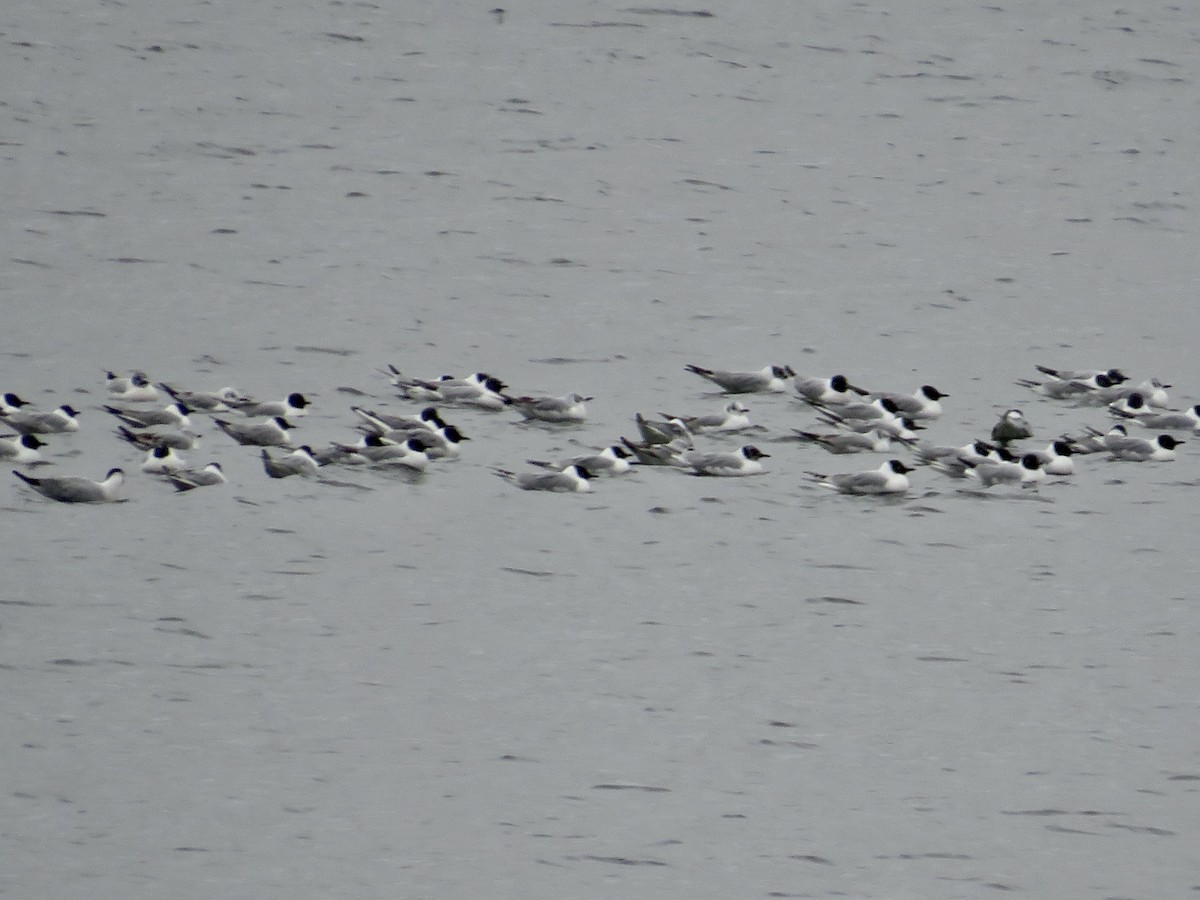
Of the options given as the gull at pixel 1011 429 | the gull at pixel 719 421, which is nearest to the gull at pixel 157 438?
the gull at pixel 719 421

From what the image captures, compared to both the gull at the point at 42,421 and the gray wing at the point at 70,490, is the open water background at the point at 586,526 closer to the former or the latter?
the gray wing at the point at 70,490

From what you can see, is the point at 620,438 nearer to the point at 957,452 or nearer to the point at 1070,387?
the point at 957,452

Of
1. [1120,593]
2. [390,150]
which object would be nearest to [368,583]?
[1120,593]

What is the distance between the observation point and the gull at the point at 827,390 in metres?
20.9

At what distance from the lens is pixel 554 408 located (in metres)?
20.0

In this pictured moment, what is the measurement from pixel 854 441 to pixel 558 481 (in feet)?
11.6

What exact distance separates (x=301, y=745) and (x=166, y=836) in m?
1.35

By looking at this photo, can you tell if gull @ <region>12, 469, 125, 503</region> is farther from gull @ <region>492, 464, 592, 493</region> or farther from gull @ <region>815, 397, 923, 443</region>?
gull @ <region>815, 397, 923, 443</region>

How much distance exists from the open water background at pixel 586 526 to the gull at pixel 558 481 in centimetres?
30

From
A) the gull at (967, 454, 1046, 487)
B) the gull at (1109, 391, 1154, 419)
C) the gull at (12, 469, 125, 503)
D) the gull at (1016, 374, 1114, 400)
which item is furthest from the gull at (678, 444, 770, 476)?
the gull at (12, 469, 125, 503)

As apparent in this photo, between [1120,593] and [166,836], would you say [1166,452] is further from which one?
[166,836]

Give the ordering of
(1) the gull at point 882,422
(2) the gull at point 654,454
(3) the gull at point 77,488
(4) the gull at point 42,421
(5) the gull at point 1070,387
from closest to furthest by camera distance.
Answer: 1. (3) the gull at point 77,488
2. (4) the gull at point 42,421
3. (2) the gull at point 654,454
4. (1) the gull at point 882,422
5. (5) the gull at point 1070,387

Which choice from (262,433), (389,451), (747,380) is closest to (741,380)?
(747,380)

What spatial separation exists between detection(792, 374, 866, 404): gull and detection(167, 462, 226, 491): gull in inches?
272
